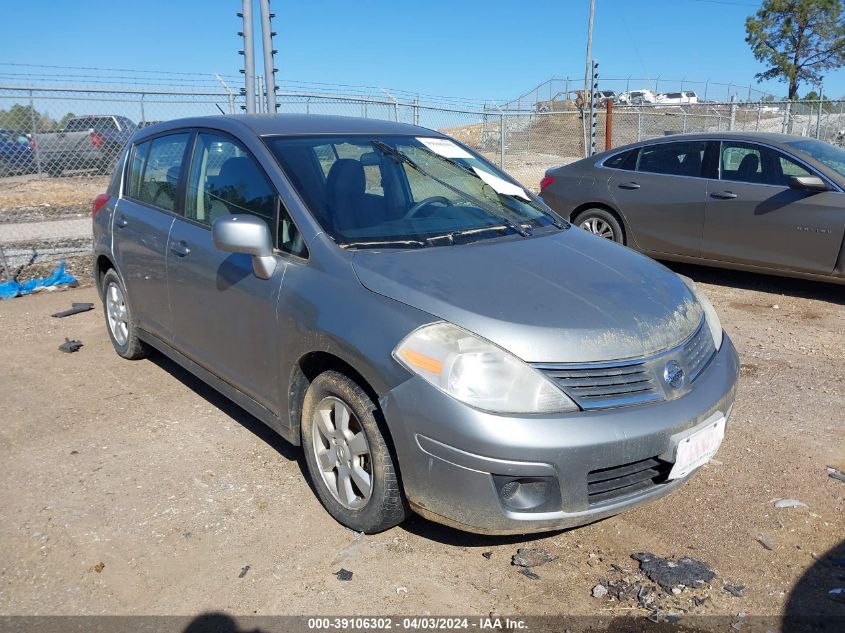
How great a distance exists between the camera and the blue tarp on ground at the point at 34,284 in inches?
288

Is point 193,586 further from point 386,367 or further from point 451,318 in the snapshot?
point 451,318

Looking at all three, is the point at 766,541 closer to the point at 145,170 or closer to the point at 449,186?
the point at 449,186

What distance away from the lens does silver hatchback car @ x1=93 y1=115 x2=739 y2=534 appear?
103 inches

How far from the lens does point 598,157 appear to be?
27.2ft

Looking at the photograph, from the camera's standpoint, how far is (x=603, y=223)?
8078mm

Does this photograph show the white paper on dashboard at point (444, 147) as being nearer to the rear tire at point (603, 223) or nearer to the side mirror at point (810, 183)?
the side mirror at point (810, 183)

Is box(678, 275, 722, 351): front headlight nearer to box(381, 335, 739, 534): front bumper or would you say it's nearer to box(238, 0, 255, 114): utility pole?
box(381, 335, 739, 534): front bumper

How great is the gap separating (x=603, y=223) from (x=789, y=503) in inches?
199

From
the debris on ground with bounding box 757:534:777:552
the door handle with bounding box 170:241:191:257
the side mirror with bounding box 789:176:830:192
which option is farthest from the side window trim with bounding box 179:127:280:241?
the side mirror with bounding box 789:176:830:192

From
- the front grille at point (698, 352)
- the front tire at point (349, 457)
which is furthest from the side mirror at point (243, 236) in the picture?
the front grille at point (698, 352)

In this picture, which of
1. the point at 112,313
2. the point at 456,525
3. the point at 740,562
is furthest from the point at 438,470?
the point at 112,313

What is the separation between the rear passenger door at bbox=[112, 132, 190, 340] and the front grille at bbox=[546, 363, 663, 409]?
8.59 feet

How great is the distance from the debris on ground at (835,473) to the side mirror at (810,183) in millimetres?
3582

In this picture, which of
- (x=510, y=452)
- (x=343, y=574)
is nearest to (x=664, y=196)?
(x=510, y=452)
